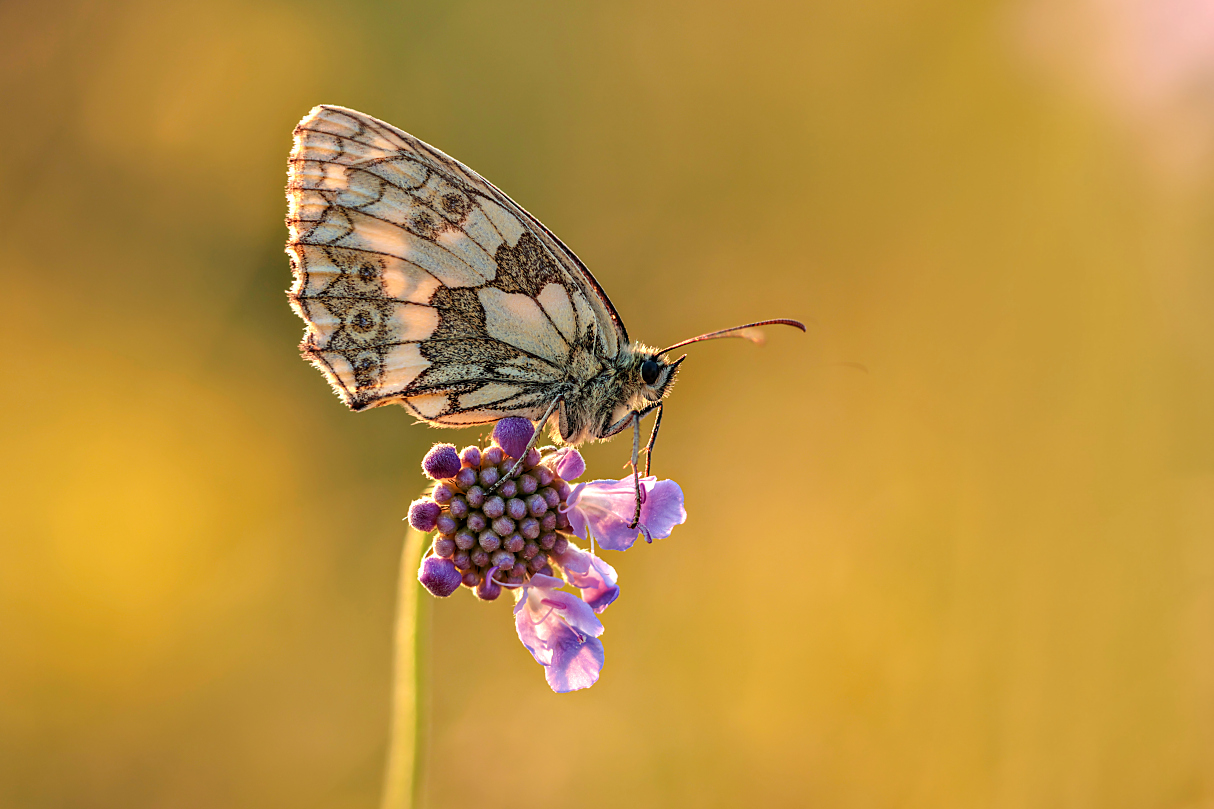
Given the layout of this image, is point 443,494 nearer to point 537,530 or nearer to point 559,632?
point 537,530

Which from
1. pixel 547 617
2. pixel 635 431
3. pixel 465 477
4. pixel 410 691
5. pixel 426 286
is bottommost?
pixel 410 691

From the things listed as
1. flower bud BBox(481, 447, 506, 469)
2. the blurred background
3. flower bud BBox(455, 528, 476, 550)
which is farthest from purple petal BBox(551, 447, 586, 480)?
the blurred background

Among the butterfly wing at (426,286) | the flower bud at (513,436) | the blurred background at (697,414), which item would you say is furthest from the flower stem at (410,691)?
the blurred background at (697,414)

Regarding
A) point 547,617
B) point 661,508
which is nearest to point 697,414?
point 661,508

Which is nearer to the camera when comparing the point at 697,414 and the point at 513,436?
the point at 513,436

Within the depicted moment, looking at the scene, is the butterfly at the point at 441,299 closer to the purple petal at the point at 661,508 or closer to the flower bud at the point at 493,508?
the purple petal at the point at 661,508

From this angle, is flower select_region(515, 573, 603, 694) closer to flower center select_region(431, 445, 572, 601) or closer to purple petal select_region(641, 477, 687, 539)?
flower center select_region(431, 445, 572, 601)

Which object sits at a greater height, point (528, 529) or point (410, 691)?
point (528, 529)
